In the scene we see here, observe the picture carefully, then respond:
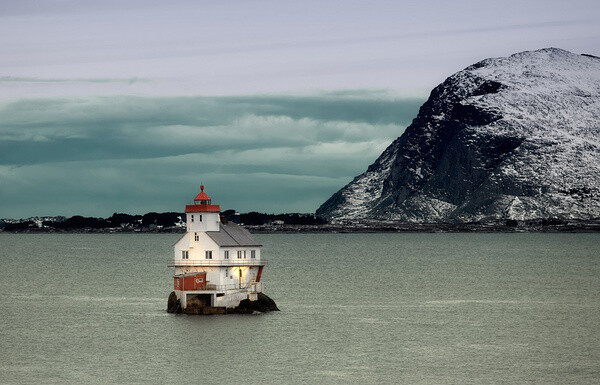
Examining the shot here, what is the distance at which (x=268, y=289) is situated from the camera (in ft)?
396

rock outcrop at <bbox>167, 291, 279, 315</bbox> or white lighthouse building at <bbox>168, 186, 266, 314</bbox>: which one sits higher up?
white lighthouse building at <bbox>168, 186, 266, 314</bbox>

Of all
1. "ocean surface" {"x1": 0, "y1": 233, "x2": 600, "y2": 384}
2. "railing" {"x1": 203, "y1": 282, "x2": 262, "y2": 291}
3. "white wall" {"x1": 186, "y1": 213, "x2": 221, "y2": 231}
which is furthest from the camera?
"white wall" {"x1": 186, "y1": 213, "x2": 221, "y2": 231}

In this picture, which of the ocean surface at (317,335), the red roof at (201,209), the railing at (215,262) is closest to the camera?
the ocean surface at (317,335)

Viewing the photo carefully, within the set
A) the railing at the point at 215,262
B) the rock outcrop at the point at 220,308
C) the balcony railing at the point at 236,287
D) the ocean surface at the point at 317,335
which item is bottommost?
the ocean surface at the point at 317,335

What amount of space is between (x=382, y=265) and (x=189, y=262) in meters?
101

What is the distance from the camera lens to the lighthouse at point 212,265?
82438 mm

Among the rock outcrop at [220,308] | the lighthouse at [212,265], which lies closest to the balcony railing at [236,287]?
the lighthouse at [212,265]

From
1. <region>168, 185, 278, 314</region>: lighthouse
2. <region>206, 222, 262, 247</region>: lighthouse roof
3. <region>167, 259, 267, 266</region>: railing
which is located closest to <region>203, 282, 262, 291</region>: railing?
<region>168, 185, 278, 314</region>: lighthouse

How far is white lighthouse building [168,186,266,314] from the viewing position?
82438 millimetres

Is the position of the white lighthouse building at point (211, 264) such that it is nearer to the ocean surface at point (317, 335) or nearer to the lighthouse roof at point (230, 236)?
the lighthouse roof at point (230, 236)

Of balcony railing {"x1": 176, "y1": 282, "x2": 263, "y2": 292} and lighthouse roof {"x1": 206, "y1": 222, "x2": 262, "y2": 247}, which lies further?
lighthouse roof {"x1": 206, "y1": 222, "x2": 262, "y2": 247}

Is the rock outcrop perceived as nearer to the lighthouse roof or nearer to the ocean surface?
the ocean surface

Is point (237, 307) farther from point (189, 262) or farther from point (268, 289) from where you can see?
point (268, 289)

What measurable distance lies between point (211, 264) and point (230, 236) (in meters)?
3.09
